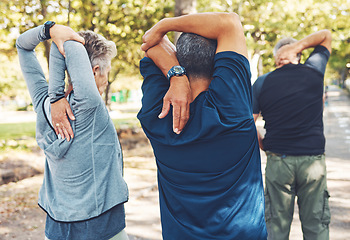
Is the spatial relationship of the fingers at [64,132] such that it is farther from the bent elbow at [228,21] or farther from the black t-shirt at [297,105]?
the black t-shirt at [297,105]

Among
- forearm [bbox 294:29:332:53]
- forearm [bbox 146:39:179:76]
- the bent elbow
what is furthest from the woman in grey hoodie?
forearm [bbox 294:29:332:53]

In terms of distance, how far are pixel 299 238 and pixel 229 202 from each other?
339 centimetres

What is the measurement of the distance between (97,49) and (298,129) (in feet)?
6.38

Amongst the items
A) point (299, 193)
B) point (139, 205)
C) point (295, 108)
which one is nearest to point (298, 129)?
point (295, 108)

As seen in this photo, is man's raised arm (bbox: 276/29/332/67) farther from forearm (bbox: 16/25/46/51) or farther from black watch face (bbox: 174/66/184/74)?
forearm (bbox: 16/25/46/51)

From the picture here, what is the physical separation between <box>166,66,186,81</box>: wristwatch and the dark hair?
5cm

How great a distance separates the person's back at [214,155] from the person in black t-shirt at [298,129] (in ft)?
5.23

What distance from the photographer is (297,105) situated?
3.09 m

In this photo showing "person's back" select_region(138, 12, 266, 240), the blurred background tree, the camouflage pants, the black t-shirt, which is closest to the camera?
"person's back" select_region(138, 12, 266, 240)

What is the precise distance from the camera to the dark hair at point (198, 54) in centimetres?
163

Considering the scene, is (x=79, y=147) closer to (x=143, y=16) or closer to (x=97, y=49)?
(x=97, y=49)

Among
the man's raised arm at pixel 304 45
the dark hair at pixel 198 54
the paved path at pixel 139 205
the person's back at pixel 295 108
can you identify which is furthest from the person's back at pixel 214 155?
the paved path at pixel 139 205

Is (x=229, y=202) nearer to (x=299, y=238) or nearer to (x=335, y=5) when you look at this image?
(x=299, y=238)

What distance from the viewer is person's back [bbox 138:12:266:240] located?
1.56 metres
